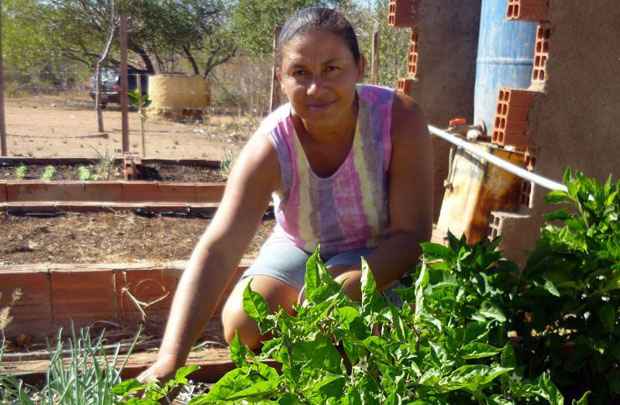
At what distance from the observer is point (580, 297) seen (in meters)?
1.66

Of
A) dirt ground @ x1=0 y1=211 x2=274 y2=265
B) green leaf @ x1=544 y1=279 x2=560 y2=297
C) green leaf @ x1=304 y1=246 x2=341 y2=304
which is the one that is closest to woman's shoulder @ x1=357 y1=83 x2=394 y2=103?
green leaf @ x1=544 y1=279 x2=560 y2=297

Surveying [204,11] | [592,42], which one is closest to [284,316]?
[592,42]

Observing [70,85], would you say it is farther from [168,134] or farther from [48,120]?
[168,134]

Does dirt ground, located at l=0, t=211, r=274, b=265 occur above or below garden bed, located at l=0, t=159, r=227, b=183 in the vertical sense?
below

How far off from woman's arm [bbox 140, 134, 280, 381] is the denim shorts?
308 mm

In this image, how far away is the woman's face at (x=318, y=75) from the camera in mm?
1977

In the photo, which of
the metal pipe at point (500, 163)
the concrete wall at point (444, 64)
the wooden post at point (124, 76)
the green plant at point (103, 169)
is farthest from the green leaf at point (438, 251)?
the wooden post at point (124, 76)

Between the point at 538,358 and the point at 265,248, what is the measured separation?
1.13 m

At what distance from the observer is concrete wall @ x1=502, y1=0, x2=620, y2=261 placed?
364 cm

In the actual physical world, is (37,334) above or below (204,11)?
below

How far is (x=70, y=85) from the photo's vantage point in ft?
84.2

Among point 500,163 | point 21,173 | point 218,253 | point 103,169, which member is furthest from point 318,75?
point 21,173

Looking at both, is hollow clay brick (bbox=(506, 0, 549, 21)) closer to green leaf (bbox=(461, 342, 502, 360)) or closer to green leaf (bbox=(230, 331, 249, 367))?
green leaf (bbox=(461, 342, 502, 360))

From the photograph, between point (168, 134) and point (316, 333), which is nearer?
point (316, 333)
